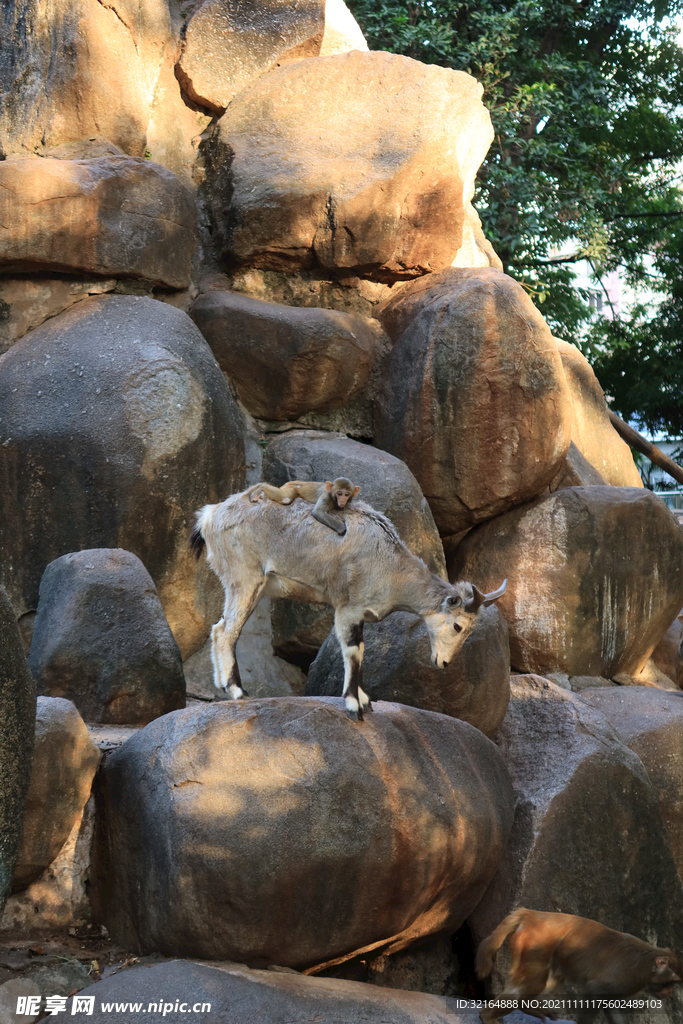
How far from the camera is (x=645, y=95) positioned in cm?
1791

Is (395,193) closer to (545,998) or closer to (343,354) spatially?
(343,354)

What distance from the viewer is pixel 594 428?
13172 millimetres

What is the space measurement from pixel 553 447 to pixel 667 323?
8.02 meters

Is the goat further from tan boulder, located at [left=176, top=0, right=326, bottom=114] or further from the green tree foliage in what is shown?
the green tree foliage

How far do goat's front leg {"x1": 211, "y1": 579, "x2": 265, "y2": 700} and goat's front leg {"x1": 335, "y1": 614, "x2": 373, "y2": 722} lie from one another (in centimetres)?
62

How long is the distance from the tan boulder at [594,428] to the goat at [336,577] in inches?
260

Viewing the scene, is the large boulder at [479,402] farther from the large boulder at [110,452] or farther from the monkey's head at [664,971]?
the monkey's head at [664,971]

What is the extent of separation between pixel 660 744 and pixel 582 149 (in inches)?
403

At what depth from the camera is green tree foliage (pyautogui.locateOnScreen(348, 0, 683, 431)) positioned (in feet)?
50.2

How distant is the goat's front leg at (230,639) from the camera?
6.52 meters

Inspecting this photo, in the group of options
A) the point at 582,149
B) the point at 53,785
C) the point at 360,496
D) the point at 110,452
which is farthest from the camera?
the point at 582,149

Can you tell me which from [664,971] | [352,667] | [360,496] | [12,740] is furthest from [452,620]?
[360,496]

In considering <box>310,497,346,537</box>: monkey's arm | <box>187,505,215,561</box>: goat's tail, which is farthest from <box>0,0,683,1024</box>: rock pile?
<box>310,497,346,537</box>: monkey's arm

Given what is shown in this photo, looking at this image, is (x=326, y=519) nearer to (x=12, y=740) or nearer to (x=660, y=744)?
(x=12, y=740)
